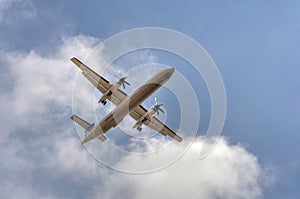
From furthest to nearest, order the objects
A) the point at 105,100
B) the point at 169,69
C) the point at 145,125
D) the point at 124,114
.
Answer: the point at 145,125
the point at 105,100
the point at 124,114
the point at 169,69

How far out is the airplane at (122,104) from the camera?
218ft

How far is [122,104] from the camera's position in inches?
2793

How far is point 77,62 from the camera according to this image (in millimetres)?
76250

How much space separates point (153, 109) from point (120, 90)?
8176 millimetres

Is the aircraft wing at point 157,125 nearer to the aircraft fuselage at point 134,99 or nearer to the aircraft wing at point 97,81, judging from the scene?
the aircraft wing at point 97,81

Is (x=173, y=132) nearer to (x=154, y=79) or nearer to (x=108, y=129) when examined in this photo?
(x=108, y=129)

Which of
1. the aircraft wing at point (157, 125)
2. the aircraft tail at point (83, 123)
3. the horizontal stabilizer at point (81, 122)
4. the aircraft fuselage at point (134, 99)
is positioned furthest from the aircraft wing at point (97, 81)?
the horizontal stabilizer at point (81, 122)

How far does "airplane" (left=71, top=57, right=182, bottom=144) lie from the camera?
66.4 meters

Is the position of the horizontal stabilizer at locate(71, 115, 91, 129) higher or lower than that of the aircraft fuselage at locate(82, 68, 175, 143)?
higher

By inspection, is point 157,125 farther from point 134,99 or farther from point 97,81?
point 134,99

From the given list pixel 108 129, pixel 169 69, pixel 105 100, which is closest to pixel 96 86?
pixel 105 100

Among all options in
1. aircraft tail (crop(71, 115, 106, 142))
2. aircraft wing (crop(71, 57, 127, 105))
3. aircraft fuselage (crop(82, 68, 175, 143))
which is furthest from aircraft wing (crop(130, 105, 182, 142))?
aircraft fuselage (crop(82, 68, 175, 143))

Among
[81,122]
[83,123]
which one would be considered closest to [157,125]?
[83,123]

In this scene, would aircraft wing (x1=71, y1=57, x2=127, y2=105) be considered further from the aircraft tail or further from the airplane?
the aircraft tail
